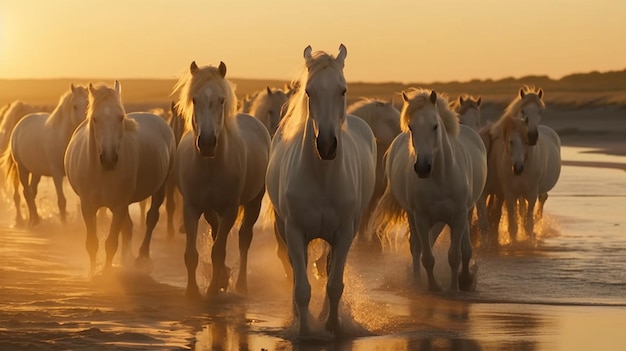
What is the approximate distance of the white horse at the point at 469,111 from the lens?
17234 millimetres

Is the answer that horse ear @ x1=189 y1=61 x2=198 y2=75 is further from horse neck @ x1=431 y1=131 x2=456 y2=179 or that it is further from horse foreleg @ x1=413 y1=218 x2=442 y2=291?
horse foreleg @ x1=413 y1=218 x2=442 y2=291

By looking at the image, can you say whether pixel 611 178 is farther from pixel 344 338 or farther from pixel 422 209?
pixel 344 338

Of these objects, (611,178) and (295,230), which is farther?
(611,178)

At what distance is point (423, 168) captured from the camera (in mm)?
10625

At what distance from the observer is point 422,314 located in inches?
402

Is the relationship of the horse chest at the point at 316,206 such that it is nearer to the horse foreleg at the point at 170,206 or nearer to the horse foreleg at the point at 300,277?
the horse foreleg at the point at 300,277

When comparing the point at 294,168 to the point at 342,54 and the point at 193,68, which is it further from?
the point at 193,68

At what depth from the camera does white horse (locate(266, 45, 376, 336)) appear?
8344 millimetres

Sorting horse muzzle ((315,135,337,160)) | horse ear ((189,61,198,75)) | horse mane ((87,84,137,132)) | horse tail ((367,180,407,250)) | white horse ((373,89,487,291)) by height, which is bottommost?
horse tail ((367,180,407,250))

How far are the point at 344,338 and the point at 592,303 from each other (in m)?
2.71

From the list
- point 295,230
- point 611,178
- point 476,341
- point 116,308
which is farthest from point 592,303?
point 611,178

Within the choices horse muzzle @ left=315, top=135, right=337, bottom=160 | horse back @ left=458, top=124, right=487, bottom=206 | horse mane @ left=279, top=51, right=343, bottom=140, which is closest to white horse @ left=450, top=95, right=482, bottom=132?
horse back @ left=458, top=124, right=487, bottom=206

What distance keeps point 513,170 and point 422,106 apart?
5.12 metres

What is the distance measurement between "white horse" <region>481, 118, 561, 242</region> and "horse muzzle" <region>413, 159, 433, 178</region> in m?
5.35
